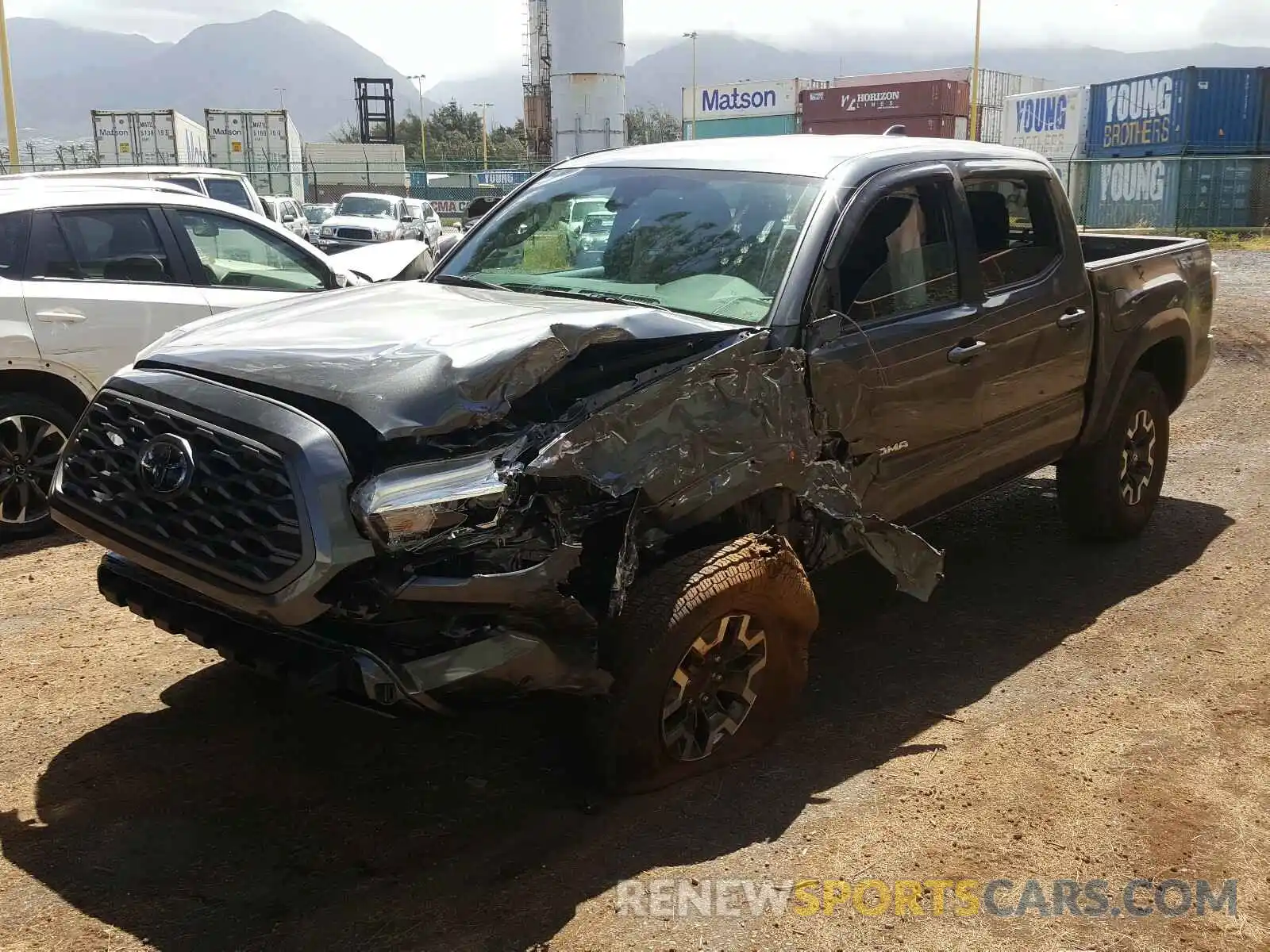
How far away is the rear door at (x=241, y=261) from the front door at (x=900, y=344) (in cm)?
372

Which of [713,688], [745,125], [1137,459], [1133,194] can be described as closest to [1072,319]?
[1137,459]

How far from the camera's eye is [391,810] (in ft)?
12.3

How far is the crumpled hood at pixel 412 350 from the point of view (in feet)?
10.6

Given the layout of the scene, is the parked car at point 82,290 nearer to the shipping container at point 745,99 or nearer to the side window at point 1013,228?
the side window at point 1013,228

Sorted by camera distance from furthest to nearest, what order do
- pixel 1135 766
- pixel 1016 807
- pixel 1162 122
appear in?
1. pixel 1162 122
2. pixel 1135 766
3. pixel 1016 807

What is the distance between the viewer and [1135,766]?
4.06 meters

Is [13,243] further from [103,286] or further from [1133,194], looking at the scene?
[1133,194]

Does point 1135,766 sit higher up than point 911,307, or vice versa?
point 911,307

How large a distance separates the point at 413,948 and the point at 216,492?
1.30m

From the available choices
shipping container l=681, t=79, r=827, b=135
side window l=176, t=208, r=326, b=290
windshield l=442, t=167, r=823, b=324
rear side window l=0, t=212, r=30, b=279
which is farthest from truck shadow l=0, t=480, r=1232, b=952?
shipping container l=681, t=79, r=827, b=135

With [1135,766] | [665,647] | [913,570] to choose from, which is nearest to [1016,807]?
[1135,766]

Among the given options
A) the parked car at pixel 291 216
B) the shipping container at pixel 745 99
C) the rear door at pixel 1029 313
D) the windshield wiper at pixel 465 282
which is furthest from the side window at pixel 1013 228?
the shipping container at pixel 745 99

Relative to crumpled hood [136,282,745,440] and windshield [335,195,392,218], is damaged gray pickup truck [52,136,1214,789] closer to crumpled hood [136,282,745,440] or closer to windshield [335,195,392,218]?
crumpled hood [136,282,745,440]

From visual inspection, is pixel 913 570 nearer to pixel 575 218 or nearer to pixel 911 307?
pixel 911 307
